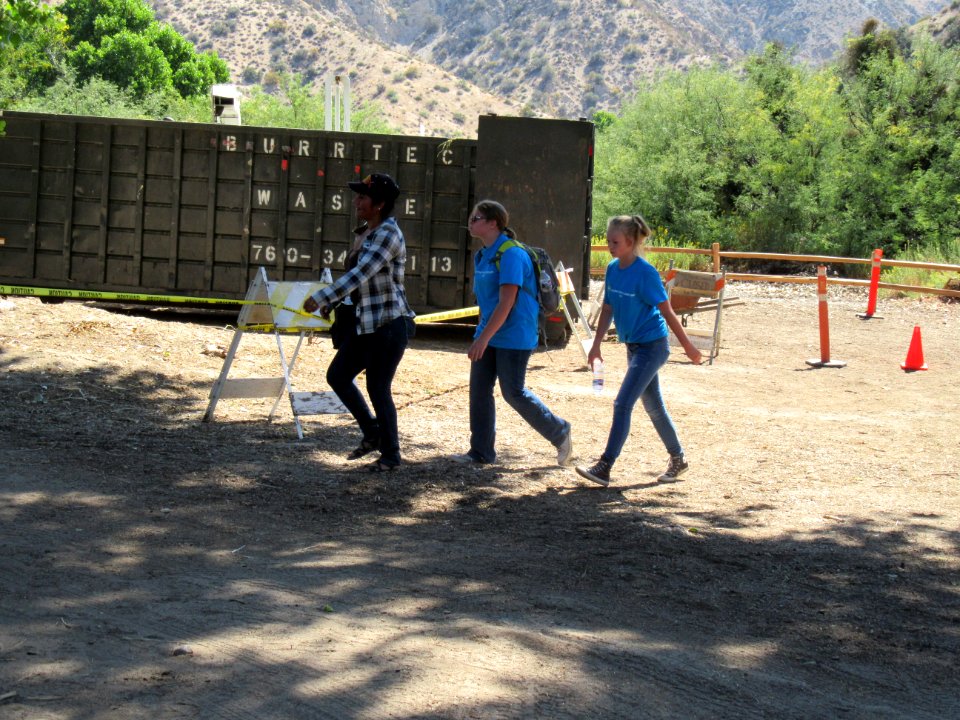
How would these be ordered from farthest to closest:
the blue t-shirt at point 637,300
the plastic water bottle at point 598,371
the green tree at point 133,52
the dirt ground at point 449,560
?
1. the green tree at point 133,52
2. the plastic water bottle at point 598,371
3. the blue t-shirt at point 637,300
4. the dirt ground at point 449,560

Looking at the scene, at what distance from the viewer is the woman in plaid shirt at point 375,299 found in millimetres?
6738

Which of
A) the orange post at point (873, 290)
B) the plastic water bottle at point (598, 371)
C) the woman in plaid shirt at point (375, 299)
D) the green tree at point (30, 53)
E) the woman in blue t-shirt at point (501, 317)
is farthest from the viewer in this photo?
the orange post at point (873, 290)

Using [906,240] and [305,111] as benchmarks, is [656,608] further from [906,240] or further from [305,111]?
[305,111]

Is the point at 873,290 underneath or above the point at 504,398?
above

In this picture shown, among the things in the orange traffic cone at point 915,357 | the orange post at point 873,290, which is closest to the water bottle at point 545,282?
the orange traffic cone at point 915,357

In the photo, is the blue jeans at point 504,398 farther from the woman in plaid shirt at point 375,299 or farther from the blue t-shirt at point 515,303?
the woman in plaid shirt at point 375,299

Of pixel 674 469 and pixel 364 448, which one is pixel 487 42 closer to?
pixel 674 469

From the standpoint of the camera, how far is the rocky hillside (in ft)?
323

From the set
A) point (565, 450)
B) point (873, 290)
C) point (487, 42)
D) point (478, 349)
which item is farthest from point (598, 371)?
point (487, 42)

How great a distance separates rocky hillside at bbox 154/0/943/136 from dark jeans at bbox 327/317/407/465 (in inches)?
2811

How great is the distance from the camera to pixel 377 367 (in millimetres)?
6910

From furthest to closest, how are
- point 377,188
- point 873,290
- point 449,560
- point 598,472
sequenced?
point 873,290, point 598,472, point 377,188, point 449,560

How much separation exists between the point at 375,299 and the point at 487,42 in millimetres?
124642

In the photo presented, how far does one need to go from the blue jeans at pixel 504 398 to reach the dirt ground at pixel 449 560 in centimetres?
23
